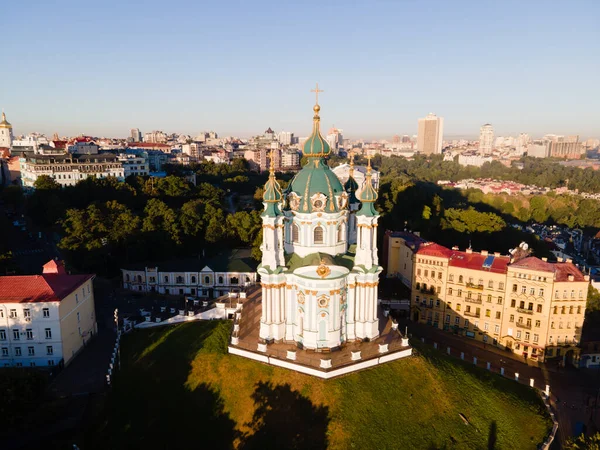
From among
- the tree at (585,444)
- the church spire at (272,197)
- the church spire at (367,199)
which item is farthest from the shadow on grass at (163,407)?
the tree at (585,444)

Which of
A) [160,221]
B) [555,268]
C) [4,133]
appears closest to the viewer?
[555,268]

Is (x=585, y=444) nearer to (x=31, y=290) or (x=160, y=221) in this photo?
(x=31, y=290)

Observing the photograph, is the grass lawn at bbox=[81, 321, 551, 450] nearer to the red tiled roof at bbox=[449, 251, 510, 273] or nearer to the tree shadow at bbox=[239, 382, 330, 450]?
the tree shadow at bbox=[239, 382, 330, 450]

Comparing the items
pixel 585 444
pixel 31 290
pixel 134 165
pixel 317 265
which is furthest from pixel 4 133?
pixel 585 444

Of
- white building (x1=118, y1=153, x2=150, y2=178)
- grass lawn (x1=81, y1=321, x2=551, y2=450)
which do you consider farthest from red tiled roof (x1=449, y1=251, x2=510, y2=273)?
white building (x1=118, y1=153, x2=150, y2=178)

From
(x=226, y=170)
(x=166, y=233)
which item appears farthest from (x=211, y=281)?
(x=226, y=170)

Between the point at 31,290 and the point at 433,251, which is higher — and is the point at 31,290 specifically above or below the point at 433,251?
below
